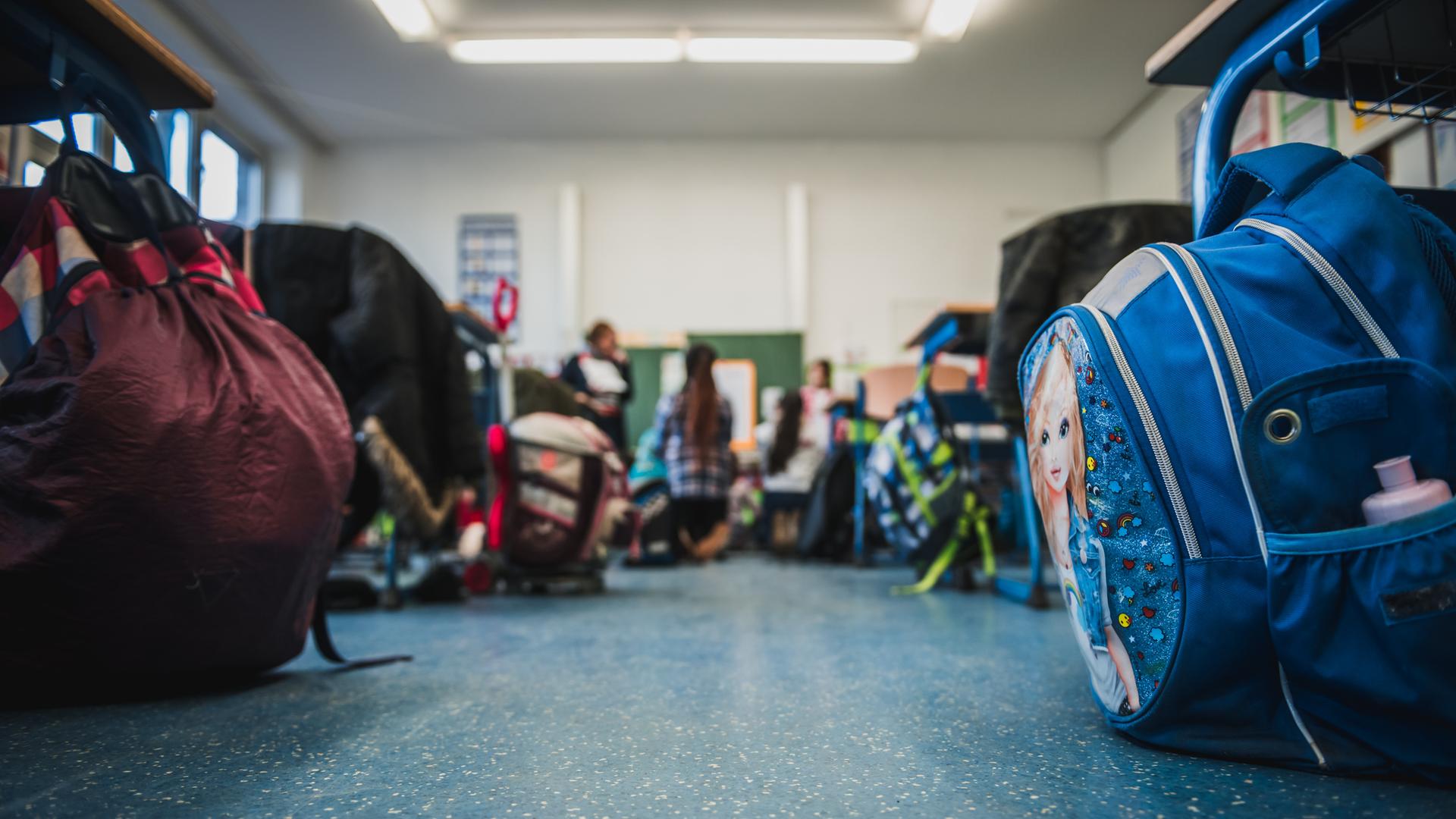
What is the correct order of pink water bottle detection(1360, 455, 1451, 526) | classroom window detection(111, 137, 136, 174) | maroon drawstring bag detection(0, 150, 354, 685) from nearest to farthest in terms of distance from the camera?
pink water bottle detection(1360, 455, 1451, 526), maroon drawstring bag detection(0, 150, 354, 685), classroom window detection(111, 137, 136, 174)

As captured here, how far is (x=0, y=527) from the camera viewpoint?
91 cm

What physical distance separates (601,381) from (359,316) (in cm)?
268

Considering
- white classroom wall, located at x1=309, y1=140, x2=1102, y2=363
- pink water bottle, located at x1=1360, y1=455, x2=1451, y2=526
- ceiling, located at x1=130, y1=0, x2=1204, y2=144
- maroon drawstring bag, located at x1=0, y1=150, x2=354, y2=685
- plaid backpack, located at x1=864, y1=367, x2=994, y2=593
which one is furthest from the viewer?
white classroom wall, located at x1=309, y1=140, x2=1102, y2=363

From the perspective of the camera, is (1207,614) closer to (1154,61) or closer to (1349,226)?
(1349,226)

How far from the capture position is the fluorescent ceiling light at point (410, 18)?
232 inches

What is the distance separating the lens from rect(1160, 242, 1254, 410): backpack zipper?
0.72 m

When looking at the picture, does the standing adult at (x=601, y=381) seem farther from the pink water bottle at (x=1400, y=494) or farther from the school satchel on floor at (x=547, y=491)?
the pink water bottle at (x=1400, y=494)

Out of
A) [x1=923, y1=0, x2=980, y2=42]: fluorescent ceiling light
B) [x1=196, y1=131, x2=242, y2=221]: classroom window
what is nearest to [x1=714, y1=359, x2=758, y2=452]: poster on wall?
[x1=923, y1=0, x2=980, y2=42]: fluorescent ceiling light

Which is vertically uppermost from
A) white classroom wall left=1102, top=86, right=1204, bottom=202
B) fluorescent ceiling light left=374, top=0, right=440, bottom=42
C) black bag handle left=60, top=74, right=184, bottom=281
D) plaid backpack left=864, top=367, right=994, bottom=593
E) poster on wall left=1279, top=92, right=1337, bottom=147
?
fluorescent ceiling light left=374, top=0, right=440, bottom=42

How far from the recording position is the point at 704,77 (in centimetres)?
706

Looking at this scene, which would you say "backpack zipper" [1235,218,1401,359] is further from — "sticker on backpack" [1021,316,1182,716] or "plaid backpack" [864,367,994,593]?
"plaid backpack" [864,367,994,593]

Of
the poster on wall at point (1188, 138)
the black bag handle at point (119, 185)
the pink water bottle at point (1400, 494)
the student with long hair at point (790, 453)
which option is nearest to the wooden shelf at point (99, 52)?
the black bag handle at point (119, 185)

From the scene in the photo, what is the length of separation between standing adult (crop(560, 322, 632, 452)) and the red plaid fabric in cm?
336

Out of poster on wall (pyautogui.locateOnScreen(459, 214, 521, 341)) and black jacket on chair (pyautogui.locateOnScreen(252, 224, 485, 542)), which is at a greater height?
poster on wall (pyautogui.locateOnScreen(459, 214, 521, 341))
